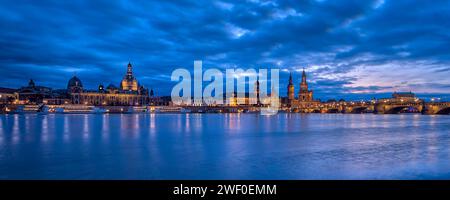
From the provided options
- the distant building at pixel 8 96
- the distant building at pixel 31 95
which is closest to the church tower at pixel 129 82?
the distant building at pixel 31 95

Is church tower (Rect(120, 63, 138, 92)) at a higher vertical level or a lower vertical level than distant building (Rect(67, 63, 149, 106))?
higher

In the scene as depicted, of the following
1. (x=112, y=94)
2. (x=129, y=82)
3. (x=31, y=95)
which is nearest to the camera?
(x=31, y=95)

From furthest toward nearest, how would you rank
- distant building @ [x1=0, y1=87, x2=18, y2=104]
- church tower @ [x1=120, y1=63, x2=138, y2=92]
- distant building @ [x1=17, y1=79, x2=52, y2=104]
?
church tower @ [x1=120, y1=63, x2=138, y2=92] → distant building @ [x1=17, y1=79, x2=52, y2=104] → distant building @ [x1=0, y1=87, x2=18, y2=104]

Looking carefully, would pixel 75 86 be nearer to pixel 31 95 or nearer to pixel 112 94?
pixel 112 94

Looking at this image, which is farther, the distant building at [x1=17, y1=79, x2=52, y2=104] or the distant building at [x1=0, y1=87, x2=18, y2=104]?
the distant building at [x1=17, y1=79, x2=52, y2=104]

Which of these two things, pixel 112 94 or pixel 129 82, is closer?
pixel 112 94

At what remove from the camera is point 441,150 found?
17.3 m

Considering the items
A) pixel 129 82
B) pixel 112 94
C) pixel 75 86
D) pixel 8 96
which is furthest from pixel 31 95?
pixel 129 82

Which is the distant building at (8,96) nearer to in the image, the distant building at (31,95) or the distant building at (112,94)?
the distant building at (31,95)

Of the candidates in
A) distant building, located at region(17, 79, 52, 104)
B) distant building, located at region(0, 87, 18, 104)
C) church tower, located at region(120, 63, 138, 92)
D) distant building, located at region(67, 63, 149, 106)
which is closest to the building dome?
distant building, located at region(67, 63, 149, 106)

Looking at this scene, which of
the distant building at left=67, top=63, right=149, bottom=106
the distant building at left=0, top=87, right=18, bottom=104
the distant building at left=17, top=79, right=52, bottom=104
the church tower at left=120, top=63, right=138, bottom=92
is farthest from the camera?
the church tower at left=120, top=63, right=138, bottom=92

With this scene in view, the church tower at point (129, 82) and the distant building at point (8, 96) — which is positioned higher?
the church tower at point (129, 82)

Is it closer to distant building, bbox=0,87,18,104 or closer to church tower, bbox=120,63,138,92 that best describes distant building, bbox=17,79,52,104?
distant building, bbox=0,87,18,104
